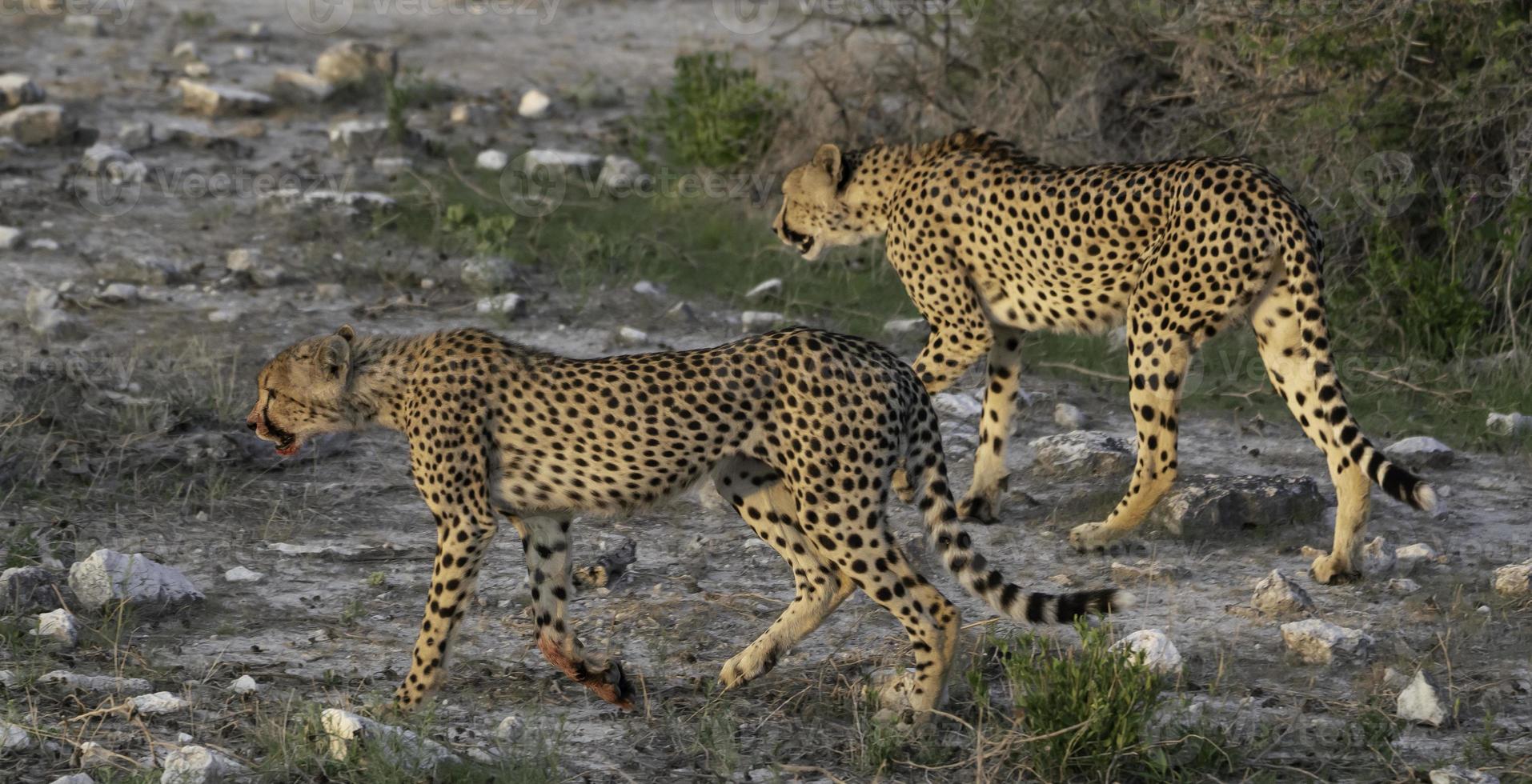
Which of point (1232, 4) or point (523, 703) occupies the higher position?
point (1232, 4)

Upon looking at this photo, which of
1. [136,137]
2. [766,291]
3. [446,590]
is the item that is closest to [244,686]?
[446,590]

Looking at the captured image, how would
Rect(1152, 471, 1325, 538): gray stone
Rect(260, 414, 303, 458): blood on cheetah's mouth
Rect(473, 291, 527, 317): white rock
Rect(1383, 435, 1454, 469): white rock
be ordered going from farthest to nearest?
1. Rect(473, 291, 527, 317): white rock
2. Rect(1383, 435, 1454, 469): white rock
3. Rect(1152, 471, 1325, 538): gray stone
4. Rect(260, 414, 303, 458): blood on cheetah's mouth

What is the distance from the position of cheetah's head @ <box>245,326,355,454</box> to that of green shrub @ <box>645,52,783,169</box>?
17.6 feet

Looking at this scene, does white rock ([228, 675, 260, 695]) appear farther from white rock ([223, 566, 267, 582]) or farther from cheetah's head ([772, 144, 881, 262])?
cheetah's head ([772, 144, 881, 262])

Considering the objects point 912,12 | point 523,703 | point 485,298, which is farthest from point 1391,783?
point 912,12

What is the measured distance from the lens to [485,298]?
8.92 metres

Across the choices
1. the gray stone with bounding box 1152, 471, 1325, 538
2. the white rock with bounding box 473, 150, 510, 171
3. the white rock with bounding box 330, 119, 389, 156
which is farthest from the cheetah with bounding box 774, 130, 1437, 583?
the white rock with bounding box 330, 119, 389, 156

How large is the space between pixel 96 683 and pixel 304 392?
99 cm

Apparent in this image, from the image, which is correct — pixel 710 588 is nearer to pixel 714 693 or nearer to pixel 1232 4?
pixel 714 693

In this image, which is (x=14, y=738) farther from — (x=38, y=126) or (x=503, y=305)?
(x=38, y=126)

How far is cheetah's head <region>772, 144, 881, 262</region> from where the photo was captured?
7281 millimetres

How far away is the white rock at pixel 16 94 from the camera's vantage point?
11.3 metres

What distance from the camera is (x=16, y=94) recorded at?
11352mm

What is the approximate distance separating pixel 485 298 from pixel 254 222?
1.75 meters
